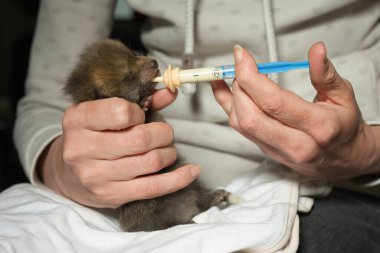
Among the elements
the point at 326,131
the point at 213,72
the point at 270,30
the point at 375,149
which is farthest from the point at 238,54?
the point at 375,149

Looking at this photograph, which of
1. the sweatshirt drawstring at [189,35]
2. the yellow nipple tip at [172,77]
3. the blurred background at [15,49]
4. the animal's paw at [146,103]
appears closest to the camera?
the yellow nipple tip at [172,77]

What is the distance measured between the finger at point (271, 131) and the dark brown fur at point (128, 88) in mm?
232

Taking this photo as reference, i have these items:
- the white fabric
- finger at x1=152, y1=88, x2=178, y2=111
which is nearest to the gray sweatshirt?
the white fabric

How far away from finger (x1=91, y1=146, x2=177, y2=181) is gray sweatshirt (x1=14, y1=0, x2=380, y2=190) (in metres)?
0.30

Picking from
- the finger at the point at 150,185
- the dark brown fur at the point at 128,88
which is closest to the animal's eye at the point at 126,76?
the dark brown fur at the point at 128,88

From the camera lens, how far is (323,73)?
687mm

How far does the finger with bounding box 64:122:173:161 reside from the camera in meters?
0.79

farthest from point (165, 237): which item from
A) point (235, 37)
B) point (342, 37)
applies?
point (342, 37)

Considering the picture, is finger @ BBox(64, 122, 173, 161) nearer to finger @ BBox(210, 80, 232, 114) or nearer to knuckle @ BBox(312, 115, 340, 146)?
finger @ BBox(210, 80, 232, 114)

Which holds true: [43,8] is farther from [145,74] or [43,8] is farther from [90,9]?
[145,74]

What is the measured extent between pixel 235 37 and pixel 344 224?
52 cm

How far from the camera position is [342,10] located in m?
1.08

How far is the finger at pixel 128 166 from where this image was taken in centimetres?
81

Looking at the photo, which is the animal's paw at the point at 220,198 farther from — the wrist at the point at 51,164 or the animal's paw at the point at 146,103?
the wrist at the point at 51,164
